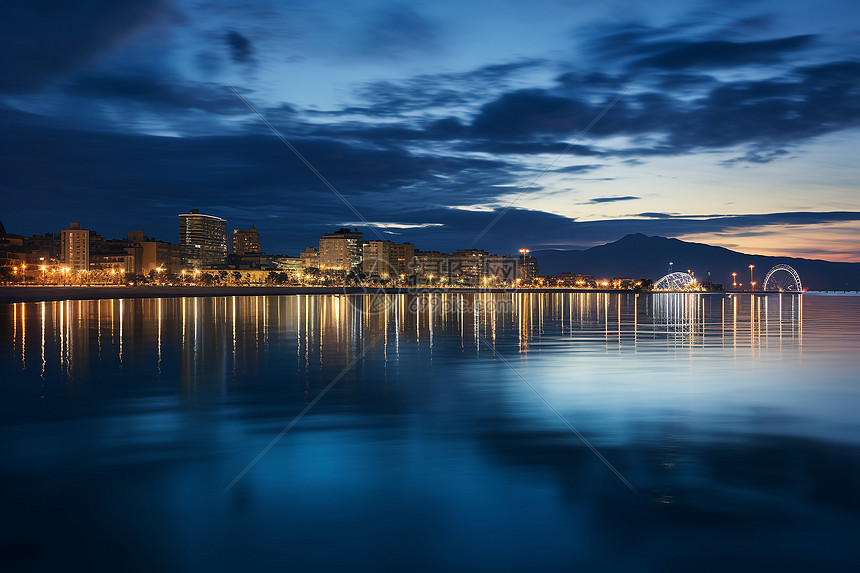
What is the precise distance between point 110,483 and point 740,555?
24.4 feet

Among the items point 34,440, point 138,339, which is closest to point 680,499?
point 34,440

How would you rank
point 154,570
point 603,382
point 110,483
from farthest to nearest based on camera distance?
point 603,382 → point 110,483 → point 154,570

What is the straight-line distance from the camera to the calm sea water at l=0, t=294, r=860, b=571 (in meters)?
6.78

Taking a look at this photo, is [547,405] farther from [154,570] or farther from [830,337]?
[830,337]

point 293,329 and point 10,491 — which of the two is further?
point 293,329

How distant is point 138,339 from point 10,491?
2437 cm

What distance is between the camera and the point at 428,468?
31.7 ft

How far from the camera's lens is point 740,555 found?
6.61m

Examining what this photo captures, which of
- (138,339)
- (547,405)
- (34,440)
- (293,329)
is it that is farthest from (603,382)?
(293,329)

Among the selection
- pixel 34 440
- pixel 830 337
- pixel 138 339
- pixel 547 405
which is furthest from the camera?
pixel 830 337

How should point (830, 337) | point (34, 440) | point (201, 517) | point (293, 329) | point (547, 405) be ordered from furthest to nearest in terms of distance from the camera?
point (293, 329) → point (830, 337) → point (547, 405) → point (34, 440) → point (201, 517)

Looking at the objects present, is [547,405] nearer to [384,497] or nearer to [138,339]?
[384,497]

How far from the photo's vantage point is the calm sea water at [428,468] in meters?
6.78

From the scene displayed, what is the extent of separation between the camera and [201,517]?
757 centimetres
